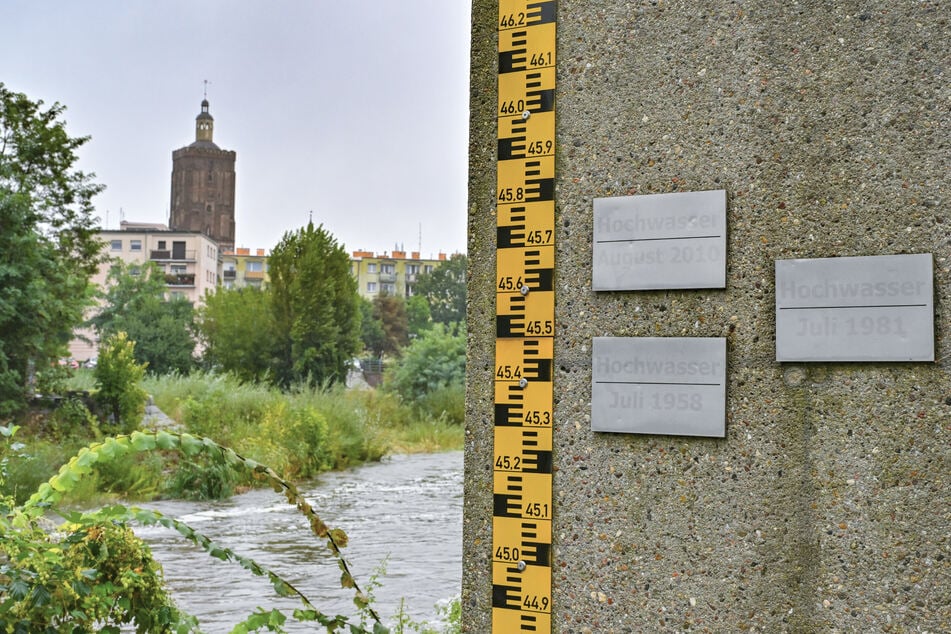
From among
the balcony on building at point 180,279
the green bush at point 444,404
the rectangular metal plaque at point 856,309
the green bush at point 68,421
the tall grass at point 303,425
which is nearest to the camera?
the rectangular metal plaque at point 856,309

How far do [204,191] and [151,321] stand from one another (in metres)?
56.7

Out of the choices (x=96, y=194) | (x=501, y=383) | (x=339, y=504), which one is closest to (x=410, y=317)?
(x=96, y=194)

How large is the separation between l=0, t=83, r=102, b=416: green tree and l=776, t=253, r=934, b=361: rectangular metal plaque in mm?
13125

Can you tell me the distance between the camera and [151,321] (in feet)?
132

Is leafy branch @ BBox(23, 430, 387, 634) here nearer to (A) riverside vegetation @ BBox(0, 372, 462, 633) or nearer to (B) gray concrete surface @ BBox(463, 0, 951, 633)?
(A) riverside vegetation @ BBox(0, 372, 462, 633)

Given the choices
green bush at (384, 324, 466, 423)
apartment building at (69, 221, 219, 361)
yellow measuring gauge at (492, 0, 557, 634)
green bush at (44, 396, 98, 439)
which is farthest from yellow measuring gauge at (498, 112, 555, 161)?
apartment building at (69, 221, 219, 361)

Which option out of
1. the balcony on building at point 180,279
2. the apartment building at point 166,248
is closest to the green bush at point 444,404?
the balcony on building at point 180,279

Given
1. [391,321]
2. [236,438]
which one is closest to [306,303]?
[236,438]

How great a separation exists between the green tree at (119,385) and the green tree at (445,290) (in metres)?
65.2

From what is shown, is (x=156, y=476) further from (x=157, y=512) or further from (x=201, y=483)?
(x=157, y=512)

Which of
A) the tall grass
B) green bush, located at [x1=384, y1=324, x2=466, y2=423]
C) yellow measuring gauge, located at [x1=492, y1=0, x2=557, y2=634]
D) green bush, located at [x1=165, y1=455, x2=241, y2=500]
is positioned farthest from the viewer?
green bush, located at [x1=384, y1=324, x2=466, y2=423]

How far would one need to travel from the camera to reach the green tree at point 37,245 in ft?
44.7

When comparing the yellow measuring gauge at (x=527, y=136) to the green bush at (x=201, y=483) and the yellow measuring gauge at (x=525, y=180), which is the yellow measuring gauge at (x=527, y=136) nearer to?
the yellow measuring gauge at (x=525, y=180)

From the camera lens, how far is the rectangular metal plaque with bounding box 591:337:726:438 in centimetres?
197
